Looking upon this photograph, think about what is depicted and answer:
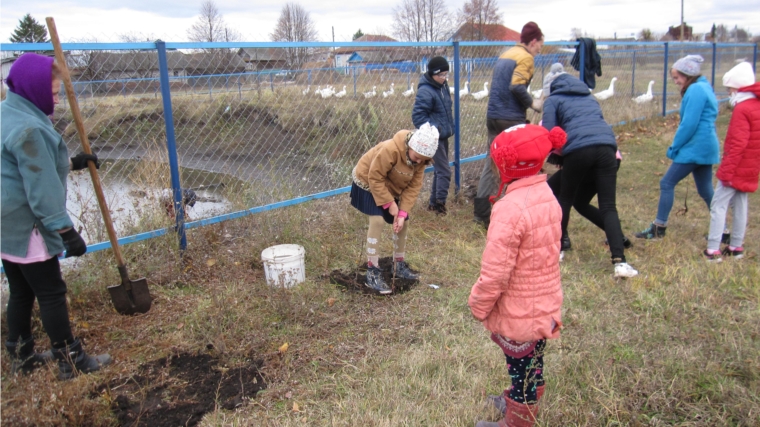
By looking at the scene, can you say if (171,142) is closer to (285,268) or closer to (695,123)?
(285,268)

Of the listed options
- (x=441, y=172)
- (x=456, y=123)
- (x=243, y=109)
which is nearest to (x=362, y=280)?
(x=441, y=172)

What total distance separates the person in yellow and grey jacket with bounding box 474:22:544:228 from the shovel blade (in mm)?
3380

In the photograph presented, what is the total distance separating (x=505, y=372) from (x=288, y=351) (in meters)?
1.27

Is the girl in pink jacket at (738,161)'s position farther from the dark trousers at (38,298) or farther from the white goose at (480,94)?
the dark trousers at (38,298)

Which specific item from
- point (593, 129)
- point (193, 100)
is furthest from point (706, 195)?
point (193, 100)

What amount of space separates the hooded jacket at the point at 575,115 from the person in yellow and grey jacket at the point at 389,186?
1136 mm

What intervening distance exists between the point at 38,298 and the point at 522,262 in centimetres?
256

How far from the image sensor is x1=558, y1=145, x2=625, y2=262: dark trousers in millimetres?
4062

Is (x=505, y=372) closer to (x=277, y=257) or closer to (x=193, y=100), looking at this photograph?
(x=277, y=257)

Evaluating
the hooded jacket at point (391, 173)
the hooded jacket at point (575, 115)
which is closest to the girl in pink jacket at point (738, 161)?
the hooded jacket at point (575, 115)

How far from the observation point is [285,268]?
3.92 metres

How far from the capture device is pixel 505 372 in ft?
9.27

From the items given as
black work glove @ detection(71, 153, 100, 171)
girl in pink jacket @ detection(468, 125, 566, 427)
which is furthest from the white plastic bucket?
girl in pink jacket @ detection(468, 125, 566, 427)

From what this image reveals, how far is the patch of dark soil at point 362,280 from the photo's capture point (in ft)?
13.1
